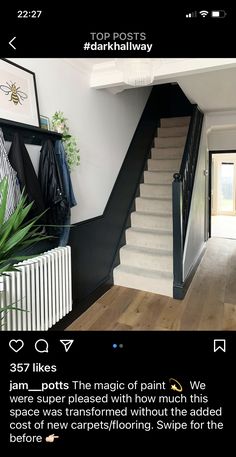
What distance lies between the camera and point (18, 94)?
182 cm

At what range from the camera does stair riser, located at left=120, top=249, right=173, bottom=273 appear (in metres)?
3.29

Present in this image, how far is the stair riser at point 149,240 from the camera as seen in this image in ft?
Answer: 11.4

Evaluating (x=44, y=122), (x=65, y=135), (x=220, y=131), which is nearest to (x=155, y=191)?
(x=65, y=135)

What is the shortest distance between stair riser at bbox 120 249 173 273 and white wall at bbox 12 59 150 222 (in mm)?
741

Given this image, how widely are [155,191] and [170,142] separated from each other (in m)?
1.12

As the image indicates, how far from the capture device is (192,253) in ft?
12.4
